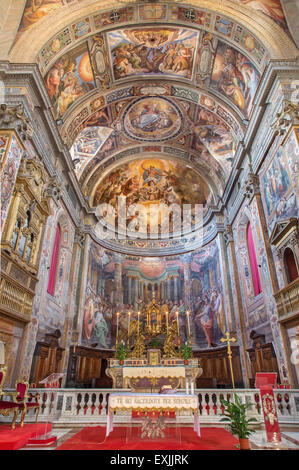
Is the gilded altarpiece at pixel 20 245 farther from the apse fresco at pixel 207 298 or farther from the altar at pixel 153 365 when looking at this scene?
the apse fresco at pixel 207 298

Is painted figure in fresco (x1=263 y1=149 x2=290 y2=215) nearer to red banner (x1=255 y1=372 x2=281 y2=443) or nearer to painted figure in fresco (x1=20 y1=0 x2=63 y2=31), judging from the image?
red banner (x1=255 y1=372 x2=281 y2=443)

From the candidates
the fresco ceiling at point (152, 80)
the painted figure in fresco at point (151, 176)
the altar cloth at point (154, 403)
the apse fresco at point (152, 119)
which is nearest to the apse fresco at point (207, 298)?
the fresco ceiling at point (152, 80)

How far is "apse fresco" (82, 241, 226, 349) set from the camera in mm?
17547

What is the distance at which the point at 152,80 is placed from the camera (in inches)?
626

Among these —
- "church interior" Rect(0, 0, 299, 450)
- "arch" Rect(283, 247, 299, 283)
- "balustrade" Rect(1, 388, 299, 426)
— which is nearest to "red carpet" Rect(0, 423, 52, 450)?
"church interior" Rect(0, 0, 299, 450)

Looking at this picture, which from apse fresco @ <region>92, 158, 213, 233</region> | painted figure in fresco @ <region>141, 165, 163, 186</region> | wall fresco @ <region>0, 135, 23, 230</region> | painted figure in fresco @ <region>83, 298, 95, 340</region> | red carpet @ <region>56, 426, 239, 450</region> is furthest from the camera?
painted figure in fresco @ <region>141, 165, 163, 186</region>

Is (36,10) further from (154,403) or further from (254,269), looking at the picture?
(254,269)

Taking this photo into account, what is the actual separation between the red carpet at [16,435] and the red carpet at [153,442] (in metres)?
0.75

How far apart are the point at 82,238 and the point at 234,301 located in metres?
9.80

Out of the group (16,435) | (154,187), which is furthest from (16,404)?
(154,187)

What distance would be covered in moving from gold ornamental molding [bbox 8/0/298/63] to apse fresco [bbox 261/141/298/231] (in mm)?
3935

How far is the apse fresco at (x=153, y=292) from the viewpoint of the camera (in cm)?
1755
